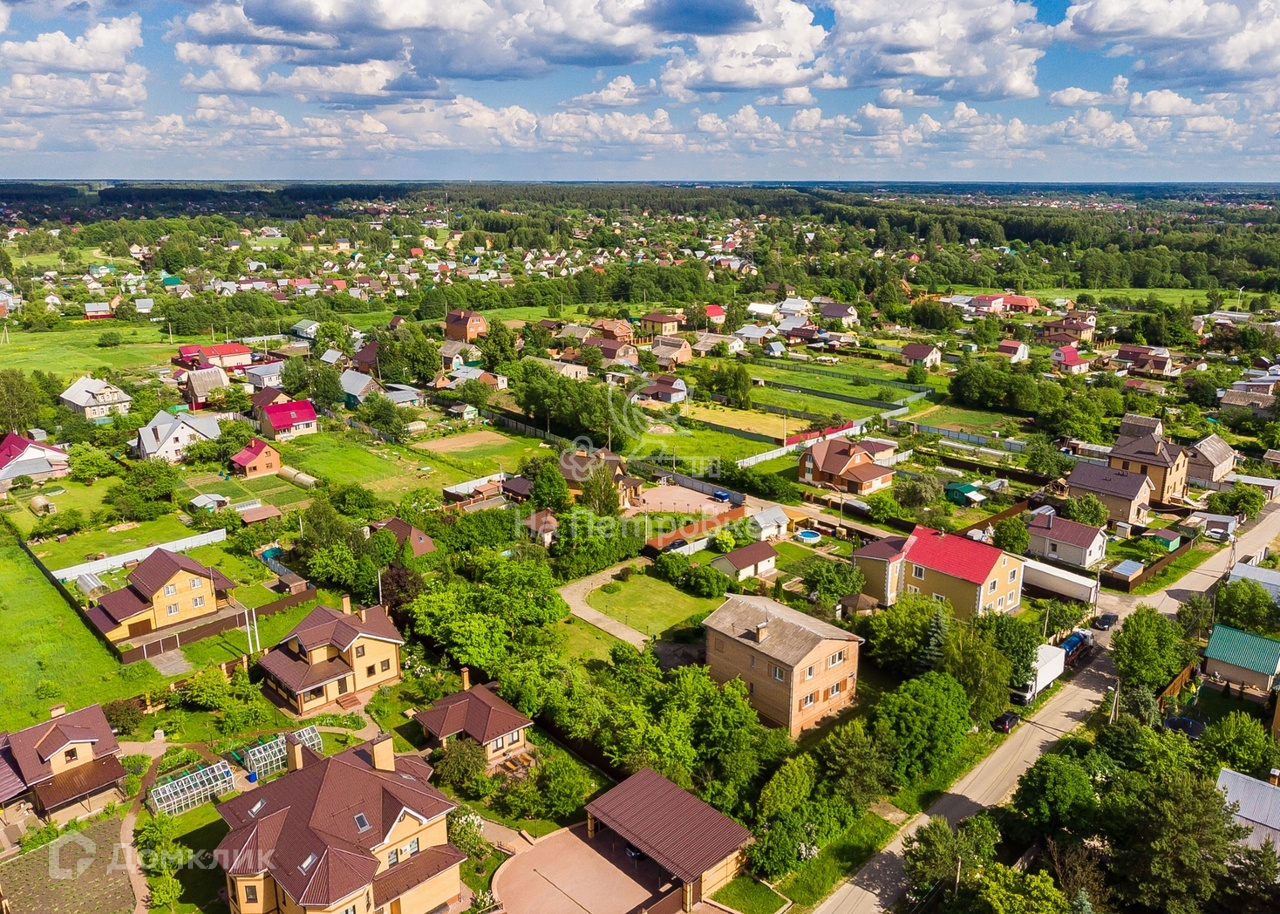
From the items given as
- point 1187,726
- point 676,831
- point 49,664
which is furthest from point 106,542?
point 1187,726

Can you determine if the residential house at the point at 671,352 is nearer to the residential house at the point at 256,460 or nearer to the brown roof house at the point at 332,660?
the residential house at the point at 256,460

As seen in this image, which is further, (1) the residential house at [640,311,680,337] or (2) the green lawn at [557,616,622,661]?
(1) the residential house at [640,311,680,337]

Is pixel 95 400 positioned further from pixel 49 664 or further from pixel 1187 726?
pixel 1187 726

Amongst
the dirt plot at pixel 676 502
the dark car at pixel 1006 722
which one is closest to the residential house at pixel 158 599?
the dirt plot at pixel 676 502

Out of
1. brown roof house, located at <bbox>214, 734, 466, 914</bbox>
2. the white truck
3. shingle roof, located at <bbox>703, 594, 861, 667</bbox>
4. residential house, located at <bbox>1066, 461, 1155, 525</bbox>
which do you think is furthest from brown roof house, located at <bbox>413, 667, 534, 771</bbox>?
residential house, located at <bbox>1066, 461, 1155, 525</bbox>

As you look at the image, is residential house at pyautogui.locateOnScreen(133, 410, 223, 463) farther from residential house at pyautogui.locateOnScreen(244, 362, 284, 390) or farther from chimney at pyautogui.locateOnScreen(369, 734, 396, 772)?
chimney at pyautogui.locateOnScreen(369, 734, 396, 772)

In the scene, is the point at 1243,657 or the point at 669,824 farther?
the point at 1243,657
